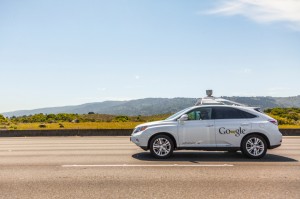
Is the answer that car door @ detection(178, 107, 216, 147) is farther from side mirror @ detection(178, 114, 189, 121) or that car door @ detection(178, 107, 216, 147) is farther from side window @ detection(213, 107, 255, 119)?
side window @ detection(213, 107, 255, 119)

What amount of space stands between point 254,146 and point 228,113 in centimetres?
131

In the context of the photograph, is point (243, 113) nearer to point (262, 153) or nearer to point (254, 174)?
point (262, 153)

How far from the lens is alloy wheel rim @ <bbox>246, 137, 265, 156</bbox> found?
1088cm

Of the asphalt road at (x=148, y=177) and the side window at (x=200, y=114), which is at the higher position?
the side window at (x=200, y=114)

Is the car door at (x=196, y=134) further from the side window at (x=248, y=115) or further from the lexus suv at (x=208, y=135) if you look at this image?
the side window at (x=248, y=115)

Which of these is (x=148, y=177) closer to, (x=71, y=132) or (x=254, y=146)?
(x=254, y=146)

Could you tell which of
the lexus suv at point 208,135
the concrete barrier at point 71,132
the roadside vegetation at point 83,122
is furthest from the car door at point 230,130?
the roadside vegetation at point 83,122

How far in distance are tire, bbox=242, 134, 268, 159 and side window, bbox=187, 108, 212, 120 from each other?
140 cm

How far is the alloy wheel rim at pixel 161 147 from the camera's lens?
10.9 metres

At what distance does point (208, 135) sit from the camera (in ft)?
35.6

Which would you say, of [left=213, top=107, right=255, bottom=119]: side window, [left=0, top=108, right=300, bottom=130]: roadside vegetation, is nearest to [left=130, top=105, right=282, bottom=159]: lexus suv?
[left=213, top=107, right=255, bottom=119]: side window

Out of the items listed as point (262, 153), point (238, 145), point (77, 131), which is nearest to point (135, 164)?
point (238, 145)

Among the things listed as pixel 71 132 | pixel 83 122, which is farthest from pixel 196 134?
pixel 83 122

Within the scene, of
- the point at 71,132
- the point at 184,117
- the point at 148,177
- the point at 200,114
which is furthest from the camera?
the point at 71,132
